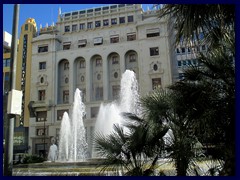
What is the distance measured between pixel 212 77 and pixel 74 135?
18.8 m

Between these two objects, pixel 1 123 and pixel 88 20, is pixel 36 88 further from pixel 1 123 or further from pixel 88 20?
pixel 1 123

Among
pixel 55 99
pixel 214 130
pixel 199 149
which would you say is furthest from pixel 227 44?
pixel 55 99

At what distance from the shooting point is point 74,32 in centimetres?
2944

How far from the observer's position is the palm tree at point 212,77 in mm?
4875

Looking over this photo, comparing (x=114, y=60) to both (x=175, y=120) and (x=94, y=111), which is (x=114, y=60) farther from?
(x=175, y=120)

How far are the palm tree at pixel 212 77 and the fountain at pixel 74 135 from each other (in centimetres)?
1493

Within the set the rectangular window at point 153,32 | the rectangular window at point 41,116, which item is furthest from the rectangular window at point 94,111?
the rectangular window at point 153,32

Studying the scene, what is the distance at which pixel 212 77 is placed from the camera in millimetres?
5238

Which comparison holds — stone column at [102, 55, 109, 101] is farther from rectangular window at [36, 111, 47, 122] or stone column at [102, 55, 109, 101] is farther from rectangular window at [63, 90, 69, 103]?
rectangular window at [36, 111, 47, 122]

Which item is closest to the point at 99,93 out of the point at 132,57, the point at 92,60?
the point at 92,60

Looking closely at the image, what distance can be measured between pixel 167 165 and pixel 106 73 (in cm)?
2189

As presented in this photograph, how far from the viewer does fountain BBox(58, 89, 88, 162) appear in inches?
799

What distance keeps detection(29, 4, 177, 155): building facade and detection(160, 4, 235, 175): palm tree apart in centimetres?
1620

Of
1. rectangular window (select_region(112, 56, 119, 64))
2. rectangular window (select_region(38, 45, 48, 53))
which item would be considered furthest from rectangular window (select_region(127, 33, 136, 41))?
rectangular window (select_region(38, 45, 48, 53))
